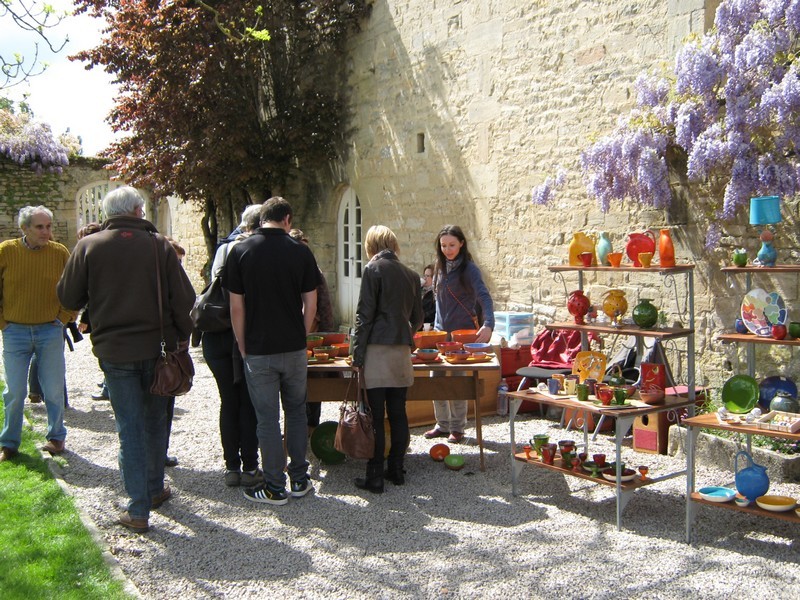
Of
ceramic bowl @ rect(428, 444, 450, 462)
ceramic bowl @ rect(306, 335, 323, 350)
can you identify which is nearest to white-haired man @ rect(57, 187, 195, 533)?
ceramic bowl @ rect(306, 335, 323, 350)

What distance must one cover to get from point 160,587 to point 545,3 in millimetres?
6116

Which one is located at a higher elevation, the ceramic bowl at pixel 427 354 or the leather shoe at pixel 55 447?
the ceramic bowl at pixel 427 354

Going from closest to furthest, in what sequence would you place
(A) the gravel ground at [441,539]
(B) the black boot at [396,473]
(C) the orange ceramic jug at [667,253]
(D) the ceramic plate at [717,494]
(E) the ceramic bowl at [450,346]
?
(A) the gravel ground at [441,539] < (D) the ceramic plate at [717,494] < (C) the orange ceramic jug at [667,253] < (B) the black boot at [396,473] < (E) the ceramic bowl at [450,346]

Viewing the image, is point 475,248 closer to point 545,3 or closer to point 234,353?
point 545,3

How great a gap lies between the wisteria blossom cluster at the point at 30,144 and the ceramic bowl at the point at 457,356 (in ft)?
48.6

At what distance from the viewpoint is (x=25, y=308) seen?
4922mm

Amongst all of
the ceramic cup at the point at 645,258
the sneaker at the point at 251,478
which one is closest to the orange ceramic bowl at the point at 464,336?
the ceramic cup at the point at 645,258

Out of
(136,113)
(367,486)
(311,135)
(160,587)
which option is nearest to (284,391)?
(367,486)

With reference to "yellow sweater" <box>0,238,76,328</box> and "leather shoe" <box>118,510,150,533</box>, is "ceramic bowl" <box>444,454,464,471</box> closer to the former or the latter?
"leather shoe" <box>118,510,150,533</box>

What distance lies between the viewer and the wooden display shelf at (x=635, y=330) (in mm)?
4141

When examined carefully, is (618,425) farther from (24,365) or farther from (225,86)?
(225,86)

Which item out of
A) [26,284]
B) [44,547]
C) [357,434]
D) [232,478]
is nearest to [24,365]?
[26,284]

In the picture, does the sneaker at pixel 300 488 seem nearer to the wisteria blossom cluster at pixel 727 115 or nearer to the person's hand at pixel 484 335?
the person's hand at pixel 484 335

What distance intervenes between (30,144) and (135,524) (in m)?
15.3
